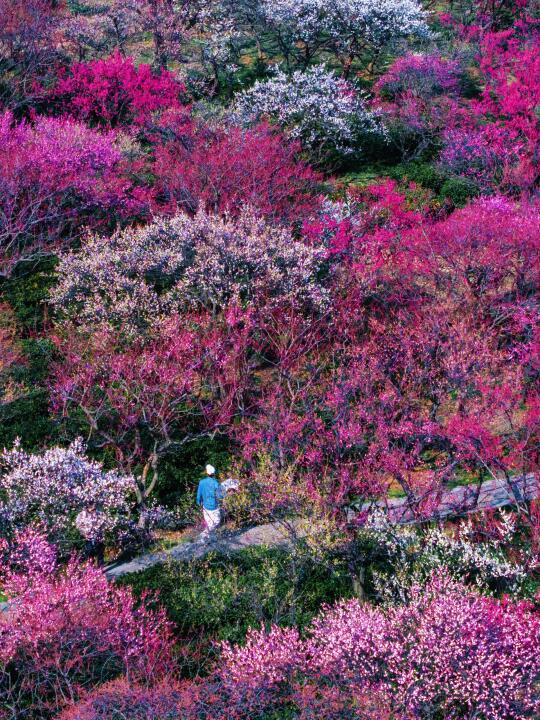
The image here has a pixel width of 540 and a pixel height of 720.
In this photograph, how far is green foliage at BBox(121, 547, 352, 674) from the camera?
1399 centimetres

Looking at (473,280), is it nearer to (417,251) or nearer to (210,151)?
(417,251)

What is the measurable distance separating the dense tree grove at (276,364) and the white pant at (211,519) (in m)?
0.63

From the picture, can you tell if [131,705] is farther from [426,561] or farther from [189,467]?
[189,467]

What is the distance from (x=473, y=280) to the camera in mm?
23625

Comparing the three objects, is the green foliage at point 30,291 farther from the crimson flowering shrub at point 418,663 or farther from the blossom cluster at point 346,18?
the blossom cluster at point 346,18

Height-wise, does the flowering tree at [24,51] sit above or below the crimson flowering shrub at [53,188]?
above

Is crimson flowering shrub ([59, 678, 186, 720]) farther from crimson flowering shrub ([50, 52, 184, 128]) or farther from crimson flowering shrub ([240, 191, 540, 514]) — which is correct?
crimson flowering shrub ([50, 52, 184, 128])

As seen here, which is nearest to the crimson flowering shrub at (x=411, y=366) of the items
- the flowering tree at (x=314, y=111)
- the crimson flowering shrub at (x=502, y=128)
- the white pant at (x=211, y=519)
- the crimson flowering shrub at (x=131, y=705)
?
the white pant at (x=211, y=519)

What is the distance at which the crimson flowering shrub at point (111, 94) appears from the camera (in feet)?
108

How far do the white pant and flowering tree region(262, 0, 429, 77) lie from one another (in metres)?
28.4

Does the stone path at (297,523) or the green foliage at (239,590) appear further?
the stone path at (297,523)

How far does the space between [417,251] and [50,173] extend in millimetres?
11768

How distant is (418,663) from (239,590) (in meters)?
3.84

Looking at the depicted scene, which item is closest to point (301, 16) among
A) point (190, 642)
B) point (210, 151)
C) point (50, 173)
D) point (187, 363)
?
point (210, 151)
